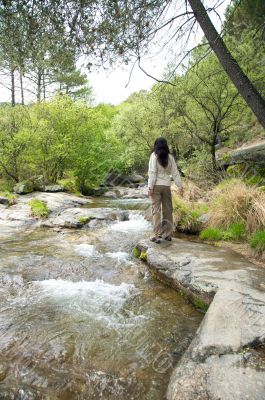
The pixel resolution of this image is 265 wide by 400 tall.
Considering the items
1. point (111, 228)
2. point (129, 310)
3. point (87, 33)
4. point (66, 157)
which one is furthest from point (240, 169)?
point (66, 157)

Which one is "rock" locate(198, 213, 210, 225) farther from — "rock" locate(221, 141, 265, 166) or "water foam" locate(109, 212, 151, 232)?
"rock" locate(221, 141, 265, 166)

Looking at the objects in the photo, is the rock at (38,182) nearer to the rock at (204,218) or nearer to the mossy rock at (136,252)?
the rock at (204,218)

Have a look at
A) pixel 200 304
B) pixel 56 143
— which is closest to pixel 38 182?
pixel 56 143

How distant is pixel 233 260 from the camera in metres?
5.27

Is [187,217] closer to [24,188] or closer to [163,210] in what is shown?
[163,210]

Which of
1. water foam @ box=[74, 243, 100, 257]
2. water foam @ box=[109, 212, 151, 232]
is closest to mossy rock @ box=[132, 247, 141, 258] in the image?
water foam @ box=[74, 243, 100, 257]

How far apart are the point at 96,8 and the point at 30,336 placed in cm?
579

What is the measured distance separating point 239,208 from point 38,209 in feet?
25.4

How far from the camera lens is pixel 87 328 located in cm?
378

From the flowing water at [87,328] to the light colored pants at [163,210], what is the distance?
908 mm

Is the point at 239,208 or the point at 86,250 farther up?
the point at 239,208

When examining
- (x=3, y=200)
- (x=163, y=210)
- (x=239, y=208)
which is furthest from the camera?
(x=3, y=200)

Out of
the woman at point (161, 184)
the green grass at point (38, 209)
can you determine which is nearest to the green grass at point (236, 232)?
the woman at point (161, 184)

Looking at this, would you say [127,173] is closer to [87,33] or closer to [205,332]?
[87,33]
